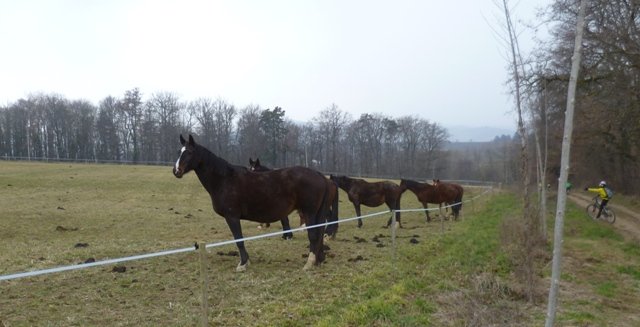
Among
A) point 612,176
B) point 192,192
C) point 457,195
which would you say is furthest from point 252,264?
point 612,176

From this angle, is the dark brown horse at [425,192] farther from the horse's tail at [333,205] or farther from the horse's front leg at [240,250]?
the horse's front leg at [240,250]

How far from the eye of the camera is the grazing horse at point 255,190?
881cm

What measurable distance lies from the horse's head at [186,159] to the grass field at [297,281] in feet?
5.98

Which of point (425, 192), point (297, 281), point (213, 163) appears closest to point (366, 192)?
point (425, 192)

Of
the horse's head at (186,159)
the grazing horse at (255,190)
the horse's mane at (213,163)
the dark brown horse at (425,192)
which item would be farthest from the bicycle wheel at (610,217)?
the horse's head at (186,159)

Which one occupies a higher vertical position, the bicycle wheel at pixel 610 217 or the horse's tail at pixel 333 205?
the horse's tail at pixel 333 205

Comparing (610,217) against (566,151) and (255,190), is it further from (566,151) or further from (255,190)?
(566,151)

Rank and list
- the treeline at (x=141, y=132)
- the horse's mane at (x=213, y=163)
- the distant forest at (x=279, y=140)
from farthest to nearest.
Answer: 1. the treeline at (x=141, y=132)
2. the distant forest at (x=279, y=140)
3. the horse's mane at (x=213, y=163)

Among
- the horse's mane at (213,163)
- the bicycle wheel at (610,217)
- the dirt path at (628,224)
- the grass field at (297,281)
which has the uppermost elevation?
the horse's mane at (213,163)

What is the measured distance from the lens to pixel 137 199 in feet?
84.1

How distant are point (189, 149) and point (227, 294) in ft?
10.7

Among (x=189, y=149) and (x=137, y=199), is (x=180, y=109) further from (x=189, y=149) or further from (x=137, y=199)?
(x=189, y=149)

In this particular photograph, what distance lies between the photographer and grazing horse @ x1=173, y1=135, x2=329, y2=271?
8.81 metres

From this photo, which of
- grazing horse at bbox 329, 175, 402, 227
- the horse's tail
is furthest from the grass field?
grazing horse at bbox 329, 175, 402, 227
